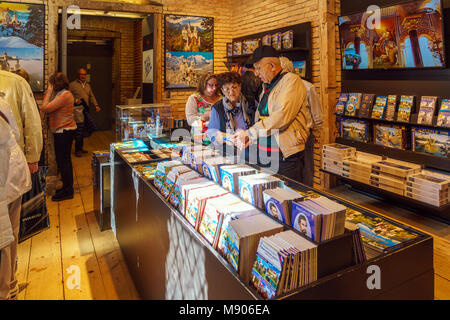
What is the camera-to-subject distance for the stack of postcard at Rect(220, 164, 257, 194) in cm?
181

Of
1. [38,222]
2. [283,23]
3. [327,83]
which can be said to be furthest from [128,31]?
[38,222]

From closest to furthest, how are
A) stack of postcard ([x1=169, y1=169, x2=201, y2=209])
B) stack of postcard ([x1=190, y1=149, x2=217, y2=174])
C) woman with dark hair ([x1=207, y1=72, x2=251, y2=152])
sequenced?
stack of postcard ([x1=169, y1=169, x2=201, y2=209]), stack of postcard ([x1=190, y1=149, x2=217, y2=174]), woman with dark hair ([x1=207, y1=72, x2=251, y2=152])

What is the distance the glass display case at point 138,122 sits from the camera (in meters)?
4.13

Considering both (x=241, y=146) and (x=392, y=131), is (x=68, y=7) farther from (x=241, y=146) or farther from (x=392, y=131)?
(x=392, y=131)

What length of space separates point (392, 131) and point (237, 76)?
8.35 feet

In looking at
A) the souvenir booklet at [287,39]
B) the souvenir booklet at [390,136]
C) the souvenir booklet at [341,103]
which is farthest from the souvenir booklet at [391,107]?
the souvenir booklet at [287,39]

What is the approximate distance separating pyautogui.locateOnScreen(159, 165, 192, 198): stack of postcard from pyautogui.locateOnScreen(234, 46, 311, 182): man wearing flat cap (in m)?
0.57

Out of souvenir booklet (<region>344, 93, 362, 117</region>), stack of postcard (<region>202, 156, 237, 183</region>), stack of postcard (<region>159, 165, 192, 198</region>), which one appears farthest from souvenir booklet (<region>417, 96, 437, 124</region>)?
stack of postcard (<region>159, 165, 192, 198</region>)

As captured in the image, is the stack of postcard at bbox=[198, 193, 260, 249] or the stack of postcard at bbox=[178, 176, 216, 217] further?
the stack of postcard at bbox=[178, 176, 216, 217]

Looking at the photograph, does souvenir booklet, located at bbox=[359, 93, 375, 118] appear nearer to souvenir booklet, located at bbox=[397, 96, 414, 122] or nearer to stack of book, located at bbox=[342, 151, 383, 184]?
souvenir booklet, located at bbox=[397, 96, 414, 122]

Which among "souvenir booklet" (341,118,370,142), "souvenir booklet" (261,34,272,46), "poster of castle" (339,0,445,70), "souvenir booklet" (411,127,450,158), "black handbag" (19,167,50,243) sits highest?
"souvenir booklet" (261,34,272,46)

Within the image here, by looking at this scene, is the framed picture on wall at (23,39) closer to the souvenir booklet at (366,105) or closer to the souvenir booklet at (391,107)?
the souvenir booklet at (366,105)

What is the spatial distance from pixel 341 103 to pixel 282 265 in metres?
4.43

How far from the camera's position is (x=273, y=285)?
1145 millimetres
